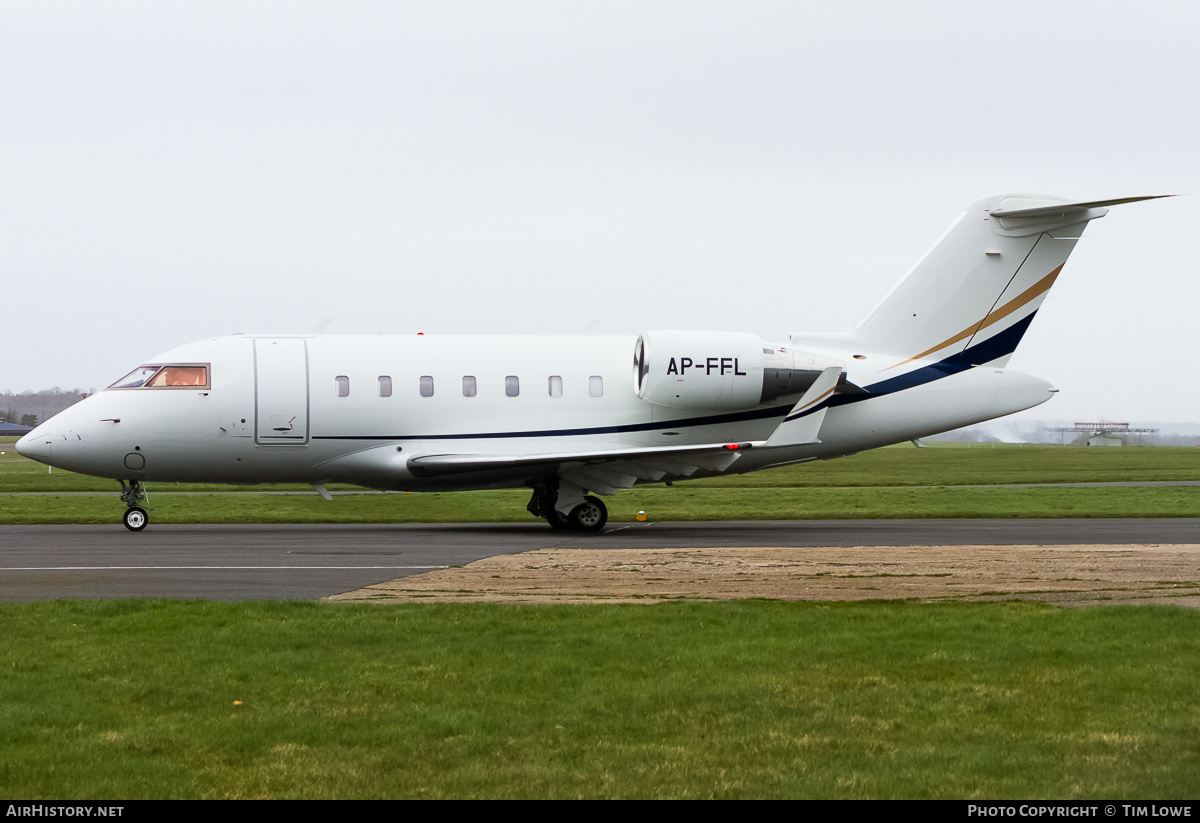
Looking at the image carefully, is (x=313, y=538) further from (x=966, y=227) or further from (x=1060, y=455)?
Answer: (x=1060, y=455)

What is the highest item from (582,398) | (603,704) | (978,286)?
(978,286)

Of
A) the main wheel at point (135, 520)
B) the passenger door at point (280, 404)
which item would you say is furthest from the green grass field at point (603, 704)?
the main wheel at point (135, 520)

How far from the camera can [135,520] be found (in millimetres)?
24844

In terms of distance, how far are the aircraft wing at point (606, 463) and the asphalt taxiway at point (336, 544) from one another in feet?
4.20

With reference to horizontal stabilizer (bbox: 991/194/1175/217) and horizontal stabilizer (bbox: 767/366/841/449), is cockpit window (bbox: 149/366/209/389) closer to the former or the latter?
horizontal stabilizer (bbox: 767/366/841/449)

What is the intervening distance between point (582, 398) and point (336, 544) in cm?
691

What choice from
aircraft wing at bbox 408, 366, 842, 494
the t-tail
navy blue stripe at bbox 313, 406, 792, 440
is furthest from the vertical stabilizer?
navy blue stripe at bbox 313, 406, 792, 440

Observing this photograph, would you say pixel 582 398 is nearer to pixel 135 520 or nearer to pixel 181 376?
pixel 181 376

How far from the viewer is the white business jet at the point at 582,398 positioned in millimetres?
24312

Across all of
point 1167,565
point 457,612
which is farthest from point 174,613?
point 1167,565

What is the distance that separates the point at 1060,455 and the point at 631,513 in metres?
61.6

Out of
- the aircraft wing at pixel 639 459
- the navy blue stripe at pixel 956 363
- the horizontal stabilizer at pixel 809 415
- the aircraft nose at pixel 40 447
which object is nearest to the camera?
the aircraft nose at pixel 40 447

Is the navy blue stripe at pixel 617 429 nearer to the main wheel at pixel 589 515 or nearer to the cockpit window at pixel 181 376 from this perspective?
the main wheel at pixel 589 515

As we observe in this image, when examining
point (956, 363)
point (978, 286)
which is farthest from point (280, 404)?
point (978, 286)
